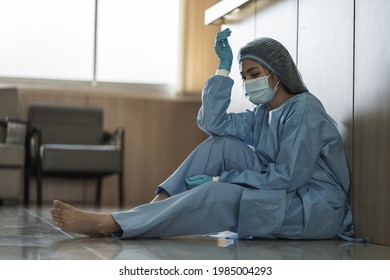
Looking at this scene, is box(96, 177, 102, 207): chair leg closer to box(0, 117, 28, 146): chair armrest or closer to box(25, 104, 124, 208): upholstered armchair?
box(25, 104, 124, 208): upholstered armchair

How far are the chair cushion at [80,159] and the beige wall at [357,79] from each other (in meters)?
3.17

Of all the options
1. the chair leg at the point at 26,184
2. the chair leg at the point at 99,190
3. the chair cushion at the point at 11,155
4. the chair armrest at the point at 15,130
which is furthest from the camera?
the chair leg at the point at 99,190

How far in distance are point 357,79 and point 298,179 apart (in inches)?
16.9

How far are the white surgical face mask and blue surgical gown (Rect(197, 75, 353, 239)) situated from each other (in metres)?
0.06

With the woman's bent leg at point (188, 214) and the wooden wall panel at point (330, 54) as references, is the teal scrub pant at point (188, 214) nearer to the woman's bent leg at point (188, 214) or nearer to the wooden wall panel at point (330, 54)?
the woman's bent leg at point (188, 214)

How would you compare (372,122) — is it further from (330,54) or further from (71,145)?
(71,145)

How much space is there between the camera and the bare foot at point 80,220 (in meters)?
2.20

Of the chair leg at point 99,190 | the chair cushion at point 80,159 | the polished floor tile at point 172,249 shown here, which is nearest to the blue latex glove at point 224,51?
the polished floor tile at point 172,249

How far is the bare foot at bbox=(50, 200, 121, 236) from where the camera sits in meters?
2.20

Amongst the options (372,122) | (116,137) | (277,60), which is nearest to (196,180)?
(277,60)

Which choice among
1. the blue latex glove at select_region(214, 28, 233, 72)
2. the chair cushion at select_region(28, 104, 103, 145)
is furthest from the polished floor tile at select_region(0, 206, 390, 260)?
the chair cushion at select_region(28, 104, 103, 145)
